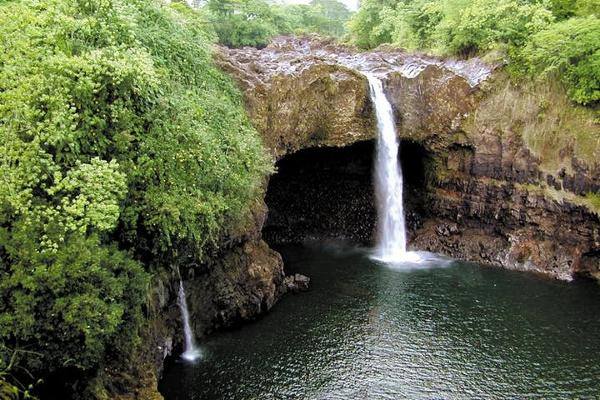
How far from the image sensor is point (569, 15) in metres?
26.4

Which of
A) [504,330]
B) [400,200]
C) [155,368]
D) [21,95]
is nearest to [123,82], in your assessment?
[21,95]

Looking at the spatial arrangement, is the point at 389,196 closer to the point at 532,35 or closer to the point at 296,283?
the point at 296,283

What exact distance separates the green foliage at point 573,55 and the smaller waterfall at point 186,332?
18199 millimetres

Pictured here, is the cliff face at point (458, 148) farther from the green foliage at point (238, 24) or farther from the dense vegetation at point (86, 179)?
the green foliage at point (238, 24)

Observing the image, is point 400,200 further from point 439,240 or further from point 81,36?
point 81,36

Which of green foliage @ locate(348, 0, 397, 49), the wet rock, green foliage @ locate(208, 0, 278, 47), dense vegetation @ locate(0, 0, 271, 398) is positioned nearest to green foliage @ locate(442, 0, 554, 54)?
green foliage @ locate(348, 0, 397, 49)

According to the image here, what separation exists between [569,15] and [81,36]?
24.5 m

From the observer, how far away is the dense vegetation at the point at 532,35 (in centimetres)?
2283

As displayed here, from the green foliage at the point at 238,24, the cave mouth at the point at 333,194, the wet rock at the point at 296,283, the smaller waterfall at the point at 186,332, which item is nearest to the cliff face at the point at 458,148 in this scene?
the cave mouth at the point at 333,194

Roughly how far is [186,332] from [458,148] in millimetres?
15513

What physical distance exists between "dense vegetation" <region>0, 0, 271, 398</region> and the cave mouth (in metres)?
12.5

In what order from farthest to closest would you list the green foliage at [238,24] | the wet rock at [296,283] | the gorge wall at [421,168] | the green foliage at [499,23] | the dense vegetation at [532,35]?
the green foliage at [238,24]
the green foliage at [499,23]
the dense vegetation at [532,35]
the gorge wall at [421,168]
the wet rock at [296,283]

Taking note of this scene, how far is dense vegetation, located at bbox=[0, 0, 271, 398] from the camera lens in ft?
29.8

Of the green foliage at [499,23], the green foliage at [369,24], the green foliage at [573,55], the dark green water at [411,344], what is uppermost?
the green foliage at [369,24]
